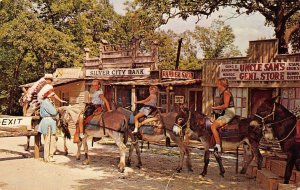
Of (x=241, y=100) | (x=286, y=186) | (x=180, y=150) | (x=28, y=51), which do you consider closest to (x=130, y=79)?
(x=241, y=100)

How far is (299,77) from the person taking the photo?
49.0ft

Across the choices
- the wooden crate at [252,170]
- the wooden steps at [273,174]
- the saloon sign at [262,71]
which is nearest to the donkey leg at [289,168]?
the wooden steps at [273,174]

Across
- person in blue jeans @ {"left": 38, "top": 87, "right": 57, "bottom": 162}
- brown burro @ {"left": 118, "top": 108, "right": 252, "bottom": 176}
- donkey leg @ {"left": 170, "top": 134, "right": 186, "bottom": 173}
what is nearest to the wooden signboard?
person in blue jeans @ {"left": 38, "top": 87, "right": 57, "bottom": 162}

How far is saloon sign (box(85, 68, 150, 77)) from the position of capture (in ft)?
71.0

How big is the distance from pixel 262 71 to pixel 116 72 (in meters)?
10.2

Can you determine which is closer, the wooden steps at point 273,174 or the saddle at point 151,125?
the wooden steps at point 273,174

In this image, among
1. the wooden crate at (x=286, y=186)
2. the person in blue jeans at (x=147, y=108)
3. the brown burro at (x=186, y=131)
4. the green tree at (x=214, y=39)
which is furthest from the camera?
the green tree at (x=214, y=39)

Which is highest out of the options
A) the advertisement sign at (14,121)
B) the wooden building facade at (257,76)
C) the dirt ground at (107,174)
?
the wooden building facade at (257,76)

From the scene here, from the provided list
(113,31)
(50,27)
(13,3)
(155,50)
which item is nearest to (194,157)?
(155,50)

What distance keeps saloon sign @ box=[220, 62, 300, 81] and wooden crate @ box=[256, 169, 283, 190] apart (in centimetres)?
668

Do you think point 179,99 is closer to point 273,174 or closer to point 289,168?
point 273,174

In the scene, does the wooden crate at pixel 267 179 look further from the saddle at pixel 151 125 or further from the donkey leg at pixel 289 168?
the saddle at pixel 151 125

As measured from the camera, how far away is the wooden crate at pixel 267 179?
8.58m

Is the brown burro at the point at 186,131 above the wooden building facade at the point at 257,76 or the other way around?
the other way around
